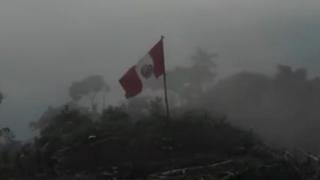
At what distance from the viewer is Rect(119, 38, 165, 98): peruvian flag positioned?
114 ft

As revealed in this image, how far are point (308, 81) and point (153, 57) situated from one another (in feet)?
112

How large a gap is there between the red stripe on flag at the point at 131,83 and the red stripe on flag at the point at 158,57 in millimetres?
1068

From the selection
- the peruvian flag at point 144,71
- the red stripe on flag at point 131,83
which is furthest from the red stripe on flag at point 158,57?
the red stripe on flag at point 131,83

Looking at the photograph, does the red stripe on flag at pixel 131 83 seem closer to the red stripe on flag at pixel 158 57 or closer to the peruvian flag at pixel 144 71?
the peruvian flag at pixel 144 71

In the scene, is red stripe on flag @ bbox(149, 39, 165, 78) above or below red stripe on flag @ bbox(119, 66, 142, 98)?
above

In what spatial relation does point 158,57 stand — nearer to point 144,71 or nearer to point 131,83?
point 144,71

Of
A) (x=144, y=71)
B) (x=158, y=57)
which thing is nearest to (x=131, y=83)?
(x=144, y=71)

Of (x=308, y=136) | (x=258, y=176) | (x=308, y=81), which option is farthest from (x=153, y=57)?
(x=308, y=81)

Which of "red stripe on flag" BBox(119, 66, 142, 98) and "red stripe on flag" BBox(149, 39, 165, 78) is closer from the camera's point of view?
"red stripe on flag" BBox(149, 39, 165, 78)

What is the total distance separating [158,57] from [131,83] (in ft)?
6.60

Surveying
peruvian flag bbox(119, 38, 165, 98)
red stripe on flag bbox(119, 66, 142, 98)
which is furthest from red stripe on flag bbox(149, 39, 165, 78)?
red stripe on flag bbox(119, 66, 142, 98)

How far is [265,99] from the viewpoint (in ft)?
204

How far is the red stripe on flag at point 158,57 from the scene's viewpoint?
34562mm

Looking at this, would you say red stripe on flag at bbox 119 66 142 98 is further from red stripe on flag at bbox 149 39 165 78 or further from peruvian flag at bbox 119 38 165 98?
red stripe on flag at bbox 149 39 165 78
